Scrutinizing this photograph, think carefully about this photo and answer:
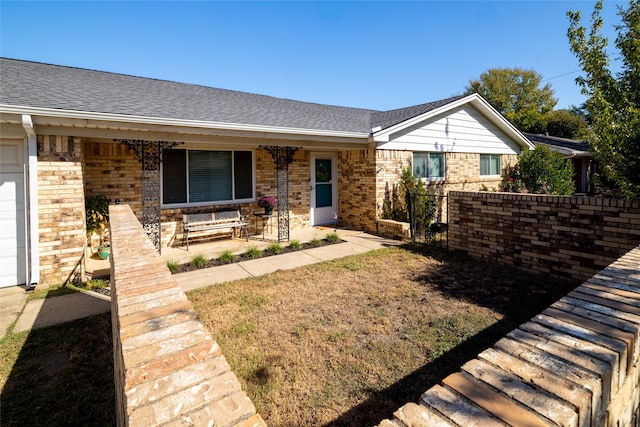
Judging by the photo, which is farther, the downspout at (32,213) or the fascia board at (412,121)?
the fascia board at (412,121)

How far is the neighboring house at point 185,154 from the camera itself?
213 inches

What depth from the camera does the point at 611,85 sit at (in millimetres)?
5477

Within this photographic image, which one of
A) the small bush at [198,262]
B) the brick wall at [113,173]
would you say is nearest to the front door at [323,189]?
the small bush at [198,262]

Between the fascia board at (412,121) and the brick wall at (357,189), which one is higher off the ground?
the fascia board at (412,121)

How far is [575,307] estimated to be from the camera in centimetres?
203

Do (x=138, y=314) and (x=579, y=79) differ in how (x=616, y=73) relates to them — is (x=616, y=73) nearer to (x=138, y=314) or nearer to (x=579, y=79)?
(x=579, y=79)

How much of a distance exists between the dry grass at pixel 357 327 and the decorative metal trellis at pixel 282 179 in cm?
280

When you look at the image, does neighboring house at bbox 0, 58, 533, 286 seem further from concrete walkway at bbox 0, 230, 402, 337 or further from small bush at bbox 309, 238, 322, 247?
small bush at bbox 309, 238, 322, 247

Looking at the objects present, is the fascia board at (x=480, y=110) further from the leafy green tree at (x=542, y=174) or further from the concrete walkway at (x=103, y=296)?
the concrete walkway at (x=103, y=296)

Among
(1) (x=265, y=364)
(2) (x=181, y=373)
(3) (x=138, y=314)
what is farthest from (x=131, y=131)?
(2) (x=181, y=373)

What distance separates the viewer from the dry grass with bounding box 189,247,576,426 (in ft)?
8.96

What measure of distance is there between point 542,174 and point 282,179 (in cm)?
1045

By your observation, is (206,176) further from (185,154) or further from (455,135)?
(455,135)

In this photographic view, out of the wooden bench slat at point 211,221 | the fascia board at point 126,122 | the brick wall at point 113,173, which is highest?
the fascia board at point 126,122
